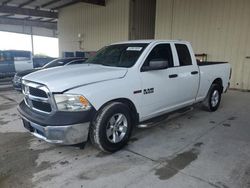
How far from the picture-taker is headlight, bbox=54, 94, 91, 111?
2771 millimetres

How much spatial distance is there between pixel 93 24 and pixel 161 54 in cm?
1279

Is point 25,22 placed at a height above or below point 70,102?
above

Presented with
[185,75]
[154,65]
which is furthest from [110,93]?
[185,75]

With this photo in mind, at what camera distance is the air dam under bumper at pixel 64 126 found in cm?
272

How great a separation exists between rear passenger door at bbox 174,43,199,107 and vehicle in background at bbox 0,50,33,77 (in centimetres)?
906

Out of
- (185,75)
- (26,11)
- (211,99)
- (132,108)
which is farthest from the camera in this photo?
(26,11)

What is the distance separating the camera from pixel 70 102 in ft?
9.12

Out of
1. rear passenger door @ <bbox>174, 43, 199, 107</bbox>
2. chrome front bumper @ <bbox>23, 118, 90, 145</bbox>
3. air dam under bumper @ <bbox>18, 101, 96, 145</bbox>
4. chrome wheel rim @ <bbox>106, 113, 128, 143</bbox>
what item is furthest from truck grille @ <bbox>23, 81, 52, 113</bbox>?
rear passenger door @ <bbox>174, 43, 199, 107</bbox>

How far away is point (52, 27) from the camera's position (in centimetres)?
2583

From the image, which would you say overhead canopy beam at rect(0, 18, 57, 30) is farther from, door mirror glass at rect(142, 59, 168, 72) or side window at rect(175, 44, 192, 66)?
door mirror glass at rect(142, 59, 168, 72)

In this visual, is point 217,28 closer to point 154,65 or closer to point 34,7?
point 154,65

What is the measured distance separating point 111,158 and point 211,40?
793 cm

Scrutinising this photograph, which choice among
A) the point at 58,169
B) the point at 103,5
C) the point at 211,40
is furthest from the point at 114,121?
the point at 103,5

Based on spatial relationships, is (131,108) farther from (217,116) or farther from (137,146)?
(217,116)
